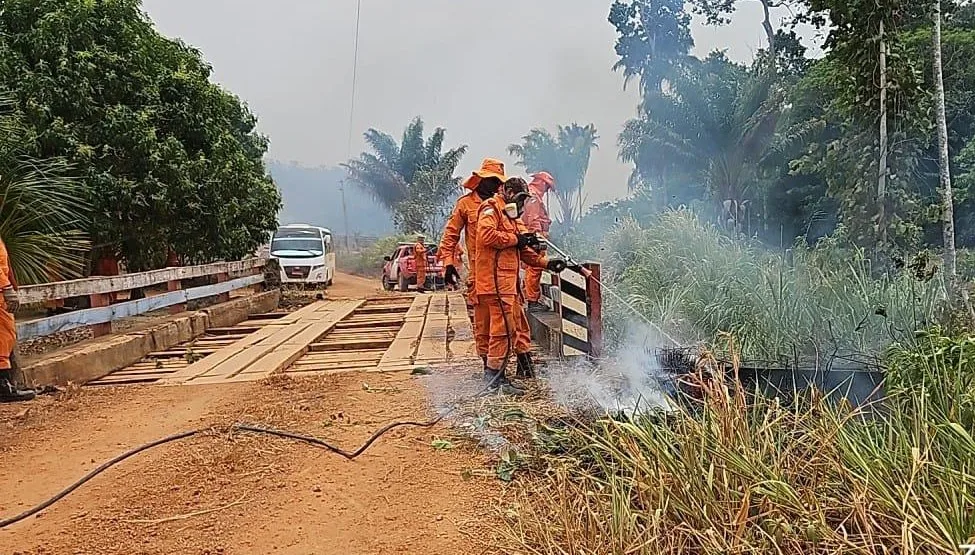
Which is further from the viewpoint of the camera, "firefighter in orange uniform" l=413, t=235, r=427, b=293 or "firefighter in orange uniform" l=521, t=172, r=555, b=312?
"firefighter in orange uniform" l=413, t=235, r=427, b=293

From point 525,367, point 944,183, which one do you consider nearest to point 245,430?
point 525,367

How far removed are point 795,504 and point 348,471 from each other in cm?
230

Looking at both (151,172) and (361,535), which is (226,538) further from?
(151,172)

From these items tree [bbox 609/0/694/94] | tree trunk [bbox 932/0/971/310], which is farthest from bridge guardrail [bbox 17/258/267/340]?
tree [bbox 609/0/694/94]

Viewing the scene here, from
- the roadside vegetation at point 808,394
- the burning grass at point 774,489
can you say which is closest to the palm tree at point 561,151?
the roadside vegetation at point 808,394

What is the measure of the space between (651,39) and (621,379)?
83.9 feet

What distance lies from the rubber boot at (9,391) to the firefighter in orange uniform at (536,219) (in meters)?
4.61

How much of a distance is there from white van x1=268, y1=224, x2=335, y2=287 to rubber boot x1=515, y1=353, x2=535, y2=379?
1474cm

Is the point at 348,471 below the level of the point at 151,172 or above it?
below

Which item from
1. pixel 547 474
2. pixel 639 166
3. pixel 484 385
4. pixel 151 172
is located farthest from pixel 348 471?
pixel 639 166

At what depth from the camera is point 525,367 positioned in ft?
18.5

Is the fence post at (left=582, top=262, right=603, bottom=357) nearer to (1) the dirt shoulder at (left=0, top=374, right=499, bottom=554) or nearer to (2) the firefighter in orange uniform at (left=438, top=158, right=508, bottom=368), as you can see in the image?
(2) the firefighter in orange uniform at (left=438, top=158, right=508, bottom=368)

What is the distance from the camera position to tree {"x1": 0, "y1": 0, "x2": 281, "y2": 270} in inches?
370

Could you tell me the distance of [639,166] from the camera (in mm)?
25500
